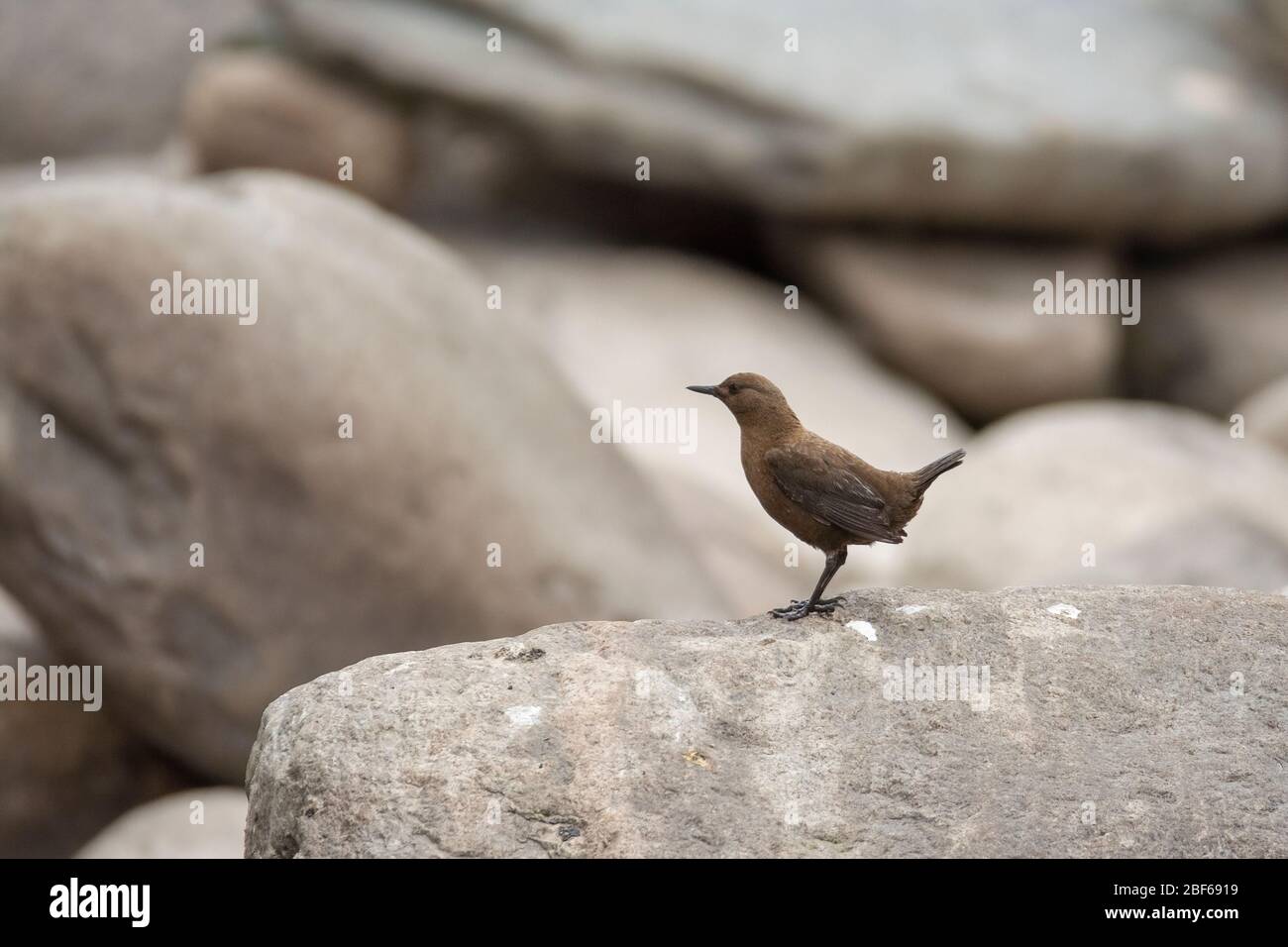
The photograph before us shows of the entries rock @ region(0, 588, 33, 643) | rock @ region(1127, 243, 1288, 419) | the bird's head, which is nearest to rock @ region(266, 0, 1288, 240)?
rock @ region(1127, 243, 1288, 419)

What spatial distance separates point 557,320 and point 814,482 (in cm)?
674

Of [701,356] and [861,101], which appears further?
[701,356]

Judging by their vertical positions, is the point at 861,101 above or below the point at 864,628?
above

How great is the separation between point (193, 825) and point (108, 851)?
1.11ft

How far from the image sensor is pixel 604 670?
3543mm

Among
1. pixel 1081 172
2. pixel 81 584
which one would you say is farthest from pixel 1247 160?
pixel 81 584

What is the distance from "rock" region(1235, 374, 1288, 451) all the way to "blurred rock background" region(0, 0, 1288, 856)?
0.03m

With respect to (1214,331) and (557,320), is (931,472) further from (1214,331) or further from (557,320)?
(1214,331)

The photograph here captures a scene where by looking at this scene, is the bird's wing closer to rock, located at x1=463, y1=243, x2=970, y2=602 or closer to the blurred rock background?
the blurred rock background

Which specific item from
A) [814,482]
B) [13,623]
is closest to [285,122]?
[13,623]

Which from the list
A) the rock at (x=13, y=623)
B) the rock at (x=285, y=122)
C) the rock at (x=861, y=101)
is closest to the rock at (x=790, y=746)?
the rock at (x=13, y=623)

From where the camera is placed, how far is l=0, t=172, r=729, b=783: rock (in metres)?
5.98

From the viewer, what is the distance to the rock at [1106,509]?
22.9ft

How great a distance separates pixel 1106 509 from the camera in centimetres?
754
